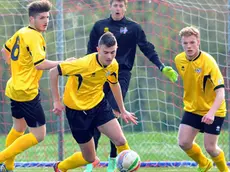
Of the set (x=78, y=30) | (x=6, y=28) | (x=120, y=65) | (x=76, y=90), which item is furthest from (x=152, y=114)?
(x=76, y=90)

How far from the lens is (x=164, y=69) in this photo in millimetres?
7910

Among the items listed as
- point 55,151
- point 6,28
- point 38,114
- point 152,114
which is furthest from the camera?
point 152,114

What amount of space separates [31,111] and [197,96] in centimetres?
185

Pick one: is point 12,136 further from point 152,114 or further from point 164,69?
point 152,114

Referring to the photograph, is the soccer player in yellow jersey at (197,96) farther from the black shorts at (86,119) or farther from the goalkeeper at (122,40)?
the black shorts at (86,119)

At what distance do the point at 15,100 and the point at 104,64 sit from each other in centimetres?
122

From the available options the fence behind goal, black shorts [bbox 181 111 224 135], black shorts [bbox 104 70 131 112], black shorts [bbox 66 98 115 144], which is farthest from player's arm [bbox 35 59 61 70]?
the fence behind goal

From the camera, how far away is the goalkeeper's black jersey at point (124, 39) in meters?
8.36

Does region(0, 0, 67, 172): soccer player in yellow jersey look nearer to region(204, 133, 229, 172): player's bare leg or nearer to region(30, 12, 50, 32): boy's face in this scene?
region(30, 12, 50, 32): boy's face

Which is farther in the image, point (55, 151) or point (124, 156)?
point (55, 151)

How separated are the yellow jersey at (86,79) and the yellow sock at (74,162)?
57 centimetres

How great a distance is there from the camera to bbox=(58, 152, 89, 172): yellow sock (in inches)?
299

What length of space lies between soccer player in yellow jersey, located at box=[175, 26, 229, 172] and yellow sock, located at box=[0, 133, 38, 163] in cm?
169

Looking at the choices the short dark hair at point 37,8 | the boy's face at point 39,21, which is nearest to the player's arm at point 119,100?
the boy's face at point 39,21
